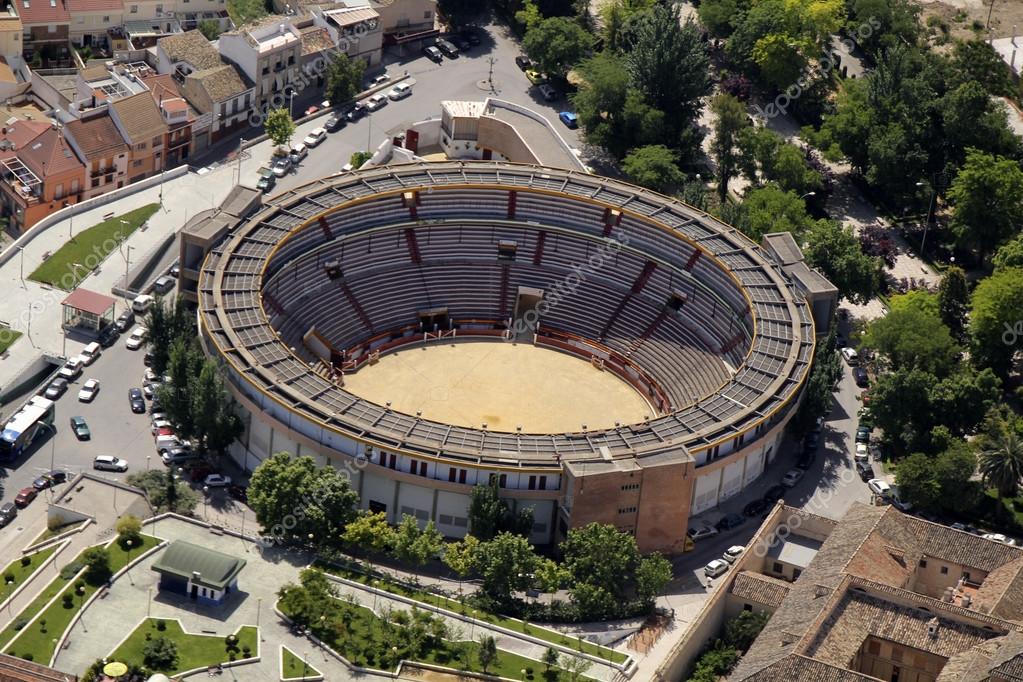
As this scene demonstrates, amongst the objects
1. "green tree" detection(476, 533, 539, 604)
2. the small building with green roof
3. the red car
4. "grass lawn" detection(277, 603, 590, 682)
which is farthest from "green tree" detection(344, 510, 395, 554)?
the red car

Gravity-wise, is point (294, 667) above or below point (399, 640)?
below

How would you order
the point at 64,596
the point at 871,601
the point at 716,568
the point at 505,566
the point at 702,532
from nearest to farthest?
the point at 871,601 → the point at 64,596 → the point at 505,566 → the point at 716,568 → the point at 702,532

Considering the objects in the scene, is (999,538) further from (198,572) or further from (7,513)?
(7,513)

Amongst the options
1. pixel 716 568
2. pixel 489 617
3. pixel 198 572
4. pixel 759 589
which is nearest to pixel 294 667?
pixel 198 572

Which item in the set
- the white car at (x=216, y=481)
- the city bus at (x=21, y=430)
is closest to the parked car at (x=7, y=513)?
the city bus at (x=21, y=430)

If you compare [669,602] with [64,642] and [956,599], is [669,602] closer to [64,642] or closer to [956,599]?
[956,599]

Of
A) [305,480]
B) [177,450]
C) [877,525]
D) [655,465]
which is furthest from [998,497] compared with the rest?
[177,450]
